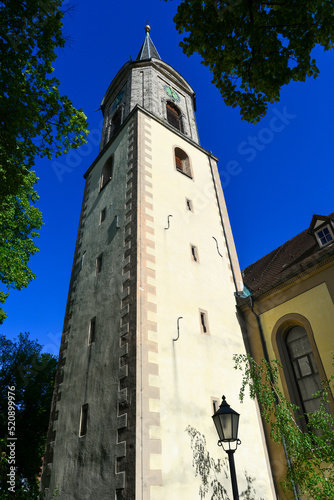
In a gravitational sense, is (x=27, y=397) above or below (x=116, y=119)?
below

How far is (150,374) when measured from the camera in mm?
8469

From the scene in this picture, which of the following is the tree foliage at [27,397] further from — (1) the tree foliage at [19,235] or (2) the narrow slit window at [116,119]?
(2) the narrow slit window at [116,119]

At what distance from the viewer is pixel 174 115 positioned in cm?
1909

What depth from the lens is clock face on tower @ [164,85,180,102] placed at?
1974 centimetres

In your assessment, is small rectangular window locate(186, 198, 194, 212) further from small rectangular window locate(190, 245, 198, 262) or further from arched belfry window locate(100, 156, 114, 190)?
arched belfry window locate(100, 156, 114, 190)

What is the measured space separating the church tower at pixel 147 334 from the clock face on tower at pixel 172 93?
466cm

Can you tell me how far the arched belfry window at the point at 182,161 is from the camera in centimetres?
1596

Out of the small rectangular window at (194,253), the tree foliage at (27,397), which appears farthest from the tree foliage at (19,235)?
the tree foliage at (27,397)

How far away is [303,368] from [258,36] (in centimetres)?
872

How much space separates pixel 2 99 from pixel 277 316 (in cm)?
972

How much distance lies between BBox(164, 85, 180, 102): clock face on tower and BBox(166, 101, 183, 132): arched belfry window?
60cm

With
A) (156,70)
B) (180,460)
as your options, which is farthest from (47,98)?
(156,70)

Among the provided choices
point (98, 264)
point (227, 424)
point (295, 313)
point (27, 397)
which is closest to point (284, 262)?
point (295, 313)

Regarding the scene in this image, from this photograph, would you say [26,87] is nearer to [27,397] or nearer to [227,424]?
[227,424]
